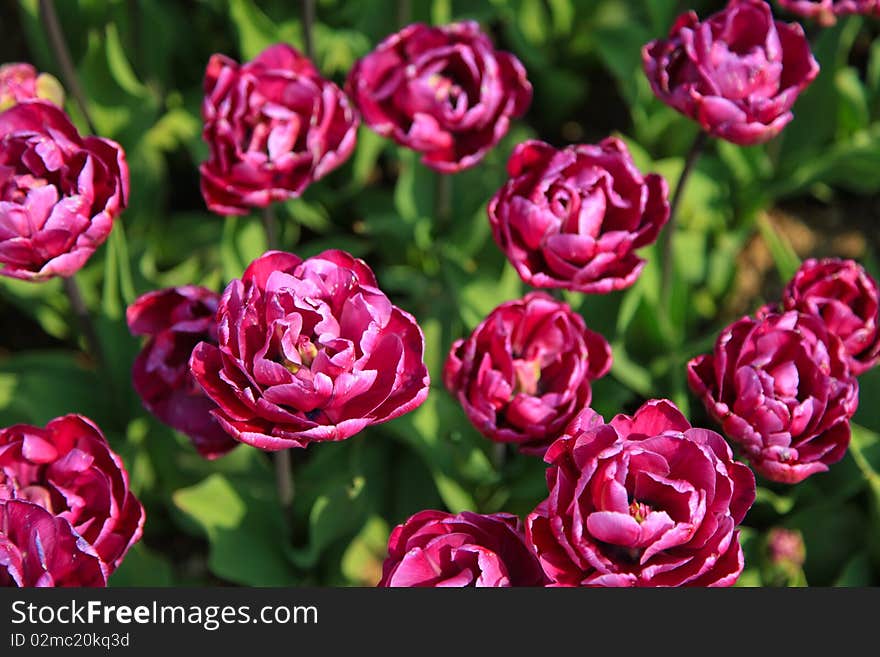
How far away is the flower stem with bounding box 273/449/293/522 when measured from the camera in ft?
5.28

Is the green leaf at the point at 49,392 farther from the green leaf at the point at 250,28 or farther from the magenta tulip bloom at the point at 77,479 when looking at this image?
the green leaf at the point at 250,28

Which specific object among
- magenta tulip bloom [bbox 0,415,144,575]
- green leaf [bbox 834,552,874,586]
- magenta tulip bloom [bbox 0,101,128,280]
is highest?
magenta tulip bloom [bbox 0,101,128,280]

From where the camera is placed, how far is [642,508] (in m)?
1.20

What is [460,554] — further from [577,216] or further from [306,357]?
[577,216]

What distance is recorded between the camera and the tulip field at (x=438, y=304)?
1204 mm

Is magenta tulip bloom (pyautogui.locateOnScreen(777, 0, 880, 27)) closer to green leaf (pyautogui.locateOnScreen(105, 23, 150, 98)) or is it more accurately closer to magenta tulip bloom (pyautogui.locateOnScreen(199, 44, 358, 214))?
magenta tulip bloom (pyautogui.locateOnScreen(199, 44, 358, 214))

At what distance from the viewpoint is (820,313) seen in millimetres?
1543

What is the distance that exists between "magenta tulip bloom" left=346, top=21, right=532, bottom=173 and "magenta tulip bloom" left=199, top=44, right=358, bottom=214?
0.24ft

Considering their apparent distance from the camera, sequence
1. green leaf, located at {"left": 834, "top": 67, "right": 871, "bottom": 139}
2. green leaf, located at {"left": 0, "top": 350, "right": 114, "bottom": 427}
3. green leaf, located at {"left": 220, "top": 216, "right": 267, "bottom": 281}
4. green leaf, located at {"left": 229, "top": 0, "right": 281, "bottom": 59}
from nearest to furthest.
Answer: green leaf, located at {"left": 0, "top": 350, "right": 114, "bottom": 427}, green leaf, located at {"left": 220, "top": 216, "right": 267, "bottom": 281}, green leaf, located at {"left": 229, "top": 0, "right": 281, "bottom": 59}, green leaf, located at {"left": 834, "top": 67, "right": 871, "bottom": 139}

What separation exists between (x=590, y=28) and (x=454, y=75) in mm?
985

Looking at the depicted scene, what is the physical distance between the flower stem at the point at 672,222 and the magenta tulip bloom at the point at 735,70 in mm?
117

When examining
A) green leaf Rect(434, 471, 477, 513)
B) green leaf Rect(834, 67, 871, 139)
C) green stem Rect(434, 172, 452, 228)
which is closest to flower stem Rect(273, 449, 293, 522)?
green leaf Rect(434, 471, 477, 513)

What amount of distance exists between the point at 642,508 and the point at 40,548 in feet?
2.48

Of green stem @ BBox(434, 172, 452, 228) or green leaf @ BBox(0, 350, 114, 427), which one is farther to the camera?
green stem @ BBox(434, 172, 452, 228)
